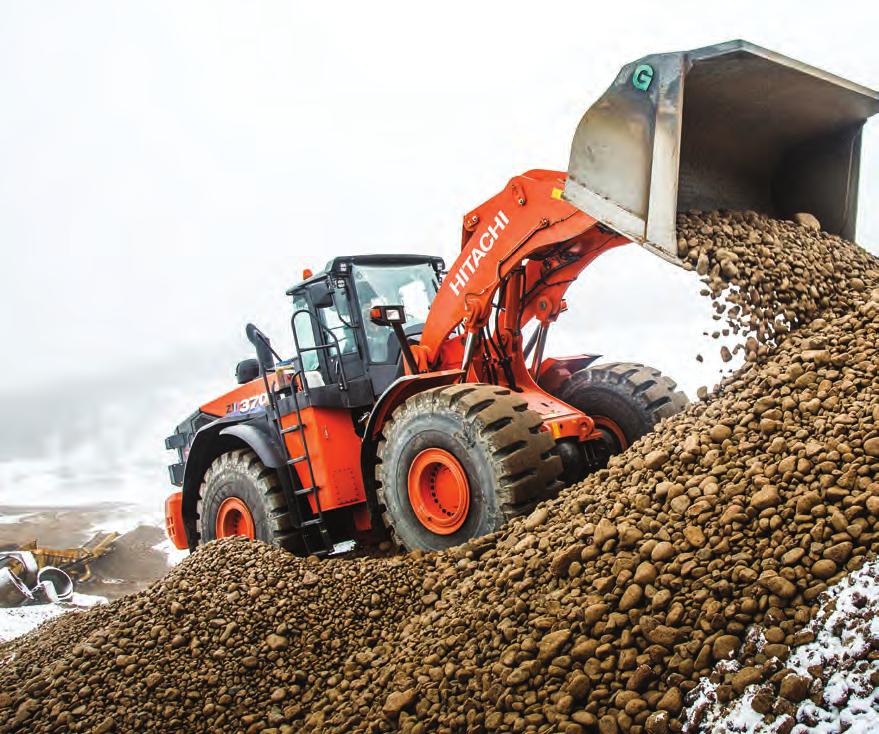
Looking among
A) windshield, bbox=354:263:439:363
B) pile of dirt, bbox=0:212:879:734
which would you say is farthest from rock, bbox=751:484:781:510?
windshield, bbox=354:263:439:363

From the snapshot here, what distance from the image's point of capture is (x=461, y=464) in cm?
462

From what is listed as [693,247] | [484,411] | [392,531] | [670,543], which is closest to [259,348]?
[392,531]

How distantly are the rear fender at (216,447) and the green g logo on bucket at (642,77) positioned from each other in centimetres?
374

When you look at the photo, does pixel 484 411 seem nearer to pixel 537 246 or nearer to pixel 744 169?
pixel 537 246

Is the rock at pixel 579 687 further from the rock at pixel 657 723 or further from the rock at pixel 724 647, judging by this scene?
the rock at pixel 724 647

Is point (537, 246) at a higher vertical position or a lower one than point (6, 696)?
higher

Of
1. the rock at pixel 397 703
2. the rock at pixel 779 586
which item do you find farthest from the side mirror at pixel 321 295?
the rock at pixel 779 586

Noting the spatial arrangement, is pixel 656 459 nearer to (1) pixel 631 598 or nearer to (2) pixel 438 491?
(1) pixel 631 598

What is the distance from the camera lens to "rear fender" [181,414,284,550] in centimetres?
600

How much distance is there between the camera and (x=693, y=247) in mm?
4027

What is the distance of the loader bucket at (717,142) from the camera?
3959mm

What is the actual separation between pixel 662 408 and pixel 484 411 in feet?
6.41

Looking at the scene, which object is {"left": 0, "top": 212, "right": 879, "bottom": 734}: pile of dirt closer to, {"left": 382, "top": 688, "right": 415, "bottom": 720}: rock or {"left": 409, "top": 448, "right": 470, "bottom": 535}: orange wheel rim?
{"left": 382, "top": 688, "right": 415, "bottom": 720}: rock

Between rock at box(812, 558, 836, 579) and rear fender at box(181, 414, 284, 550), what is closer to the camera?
rock at box(812, 558, 836, 579)
